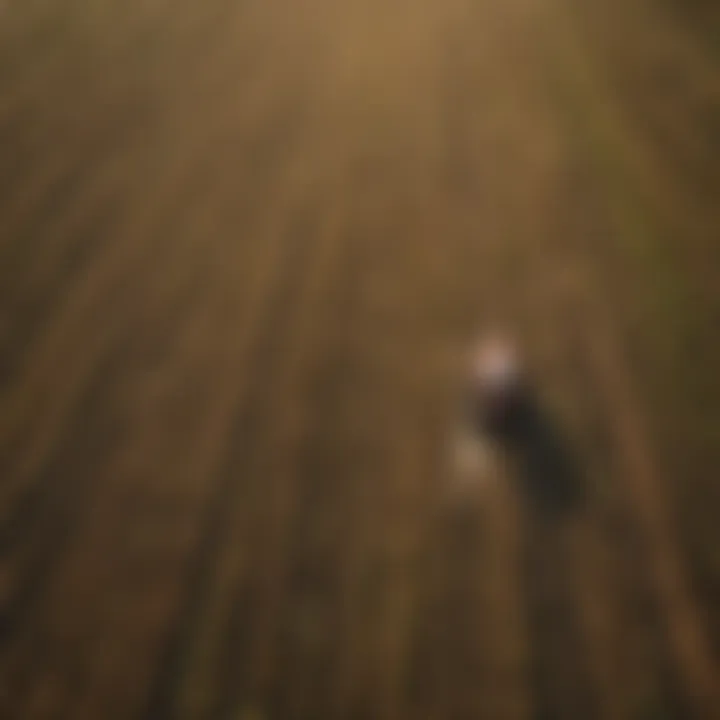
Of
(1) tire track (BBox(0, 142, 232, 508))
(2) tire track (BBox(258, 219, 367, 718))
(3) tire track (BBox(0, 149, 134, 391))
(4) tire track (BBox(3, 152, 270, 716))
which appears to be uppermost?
(3) tire track (BBox(0, 149, 134, 391))

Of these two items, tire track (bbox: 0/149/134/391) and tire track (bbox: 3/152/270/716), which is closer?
tire track (bbox: 3/152/270/716)

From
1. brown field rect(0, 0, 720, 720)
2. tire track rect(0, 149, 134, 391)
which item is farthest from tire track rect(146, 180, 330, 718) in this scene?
tire track rect(0, 149, 134, 391)

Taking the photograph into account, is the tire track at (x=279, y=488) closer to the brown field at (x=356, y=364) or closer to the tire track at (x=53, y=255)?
the brown field at (x=356, y=364)

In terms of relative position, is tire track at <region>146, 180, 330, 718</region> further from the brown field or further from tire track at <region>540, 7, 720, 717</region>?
tire track at <region>540, 7, 720, 717</region>

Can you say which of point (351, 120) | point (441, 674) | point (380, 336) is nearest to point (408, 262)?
point (380, 336)

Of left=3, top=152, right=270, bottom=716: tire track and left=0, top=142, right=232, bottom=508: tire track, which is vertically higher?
left=0, top=142, right=232, bottom=508: tire track

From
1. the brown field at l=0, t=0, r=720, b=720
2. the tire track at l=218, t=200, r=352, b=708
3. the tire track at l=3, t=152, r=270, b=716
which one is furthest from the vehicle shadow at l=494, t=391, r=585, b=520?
the tire track at l=3, t=152, r=270, b=716

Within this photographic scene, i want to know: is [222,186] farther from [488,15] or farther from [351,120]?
[488,15]

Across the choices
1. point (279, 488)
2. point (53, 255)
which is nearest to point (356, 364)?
point (279, 488)
